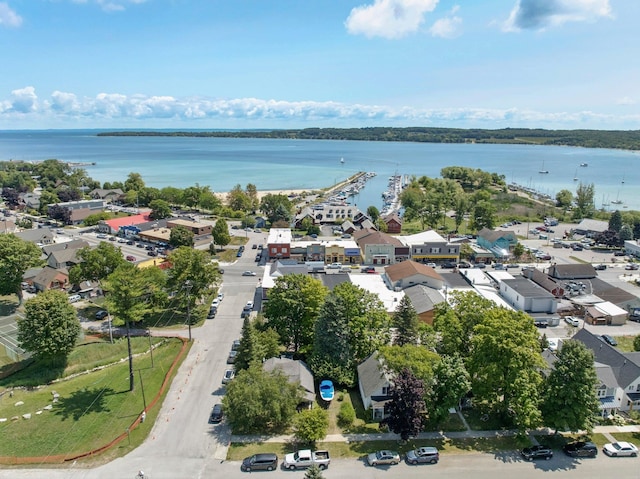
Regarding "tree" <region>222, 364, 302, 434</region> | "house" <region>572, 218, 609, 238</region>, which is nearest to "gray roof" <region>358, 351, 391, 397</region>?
"tree" <region>222, 364, 302, 434</region>

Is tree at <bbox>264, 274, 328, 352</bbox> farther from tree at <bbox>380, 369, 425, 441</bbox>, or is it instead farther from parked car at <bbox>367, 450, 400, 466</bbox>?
parked car at <bbox>367, 450, 400, 466</bbox>

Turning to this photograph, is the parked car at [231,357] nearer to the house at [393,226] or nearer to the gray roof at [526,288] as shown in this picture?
the gray roof at [526,288]

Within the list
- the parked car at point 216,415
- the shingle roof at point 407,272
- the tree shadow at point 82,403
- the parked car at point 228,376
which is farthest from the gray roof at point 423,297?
the tree shadow at point 82,403

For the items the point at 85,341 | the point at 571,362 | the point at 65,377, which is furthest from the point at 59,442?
the point at 571,362

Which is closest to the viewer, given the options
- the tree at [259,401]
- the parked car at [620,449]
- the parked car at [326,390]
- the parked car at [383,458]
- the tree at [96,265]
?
the parked car at [383,458]

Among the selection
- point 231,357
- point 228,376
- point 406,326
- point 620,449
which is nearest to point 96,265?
point 231,357
